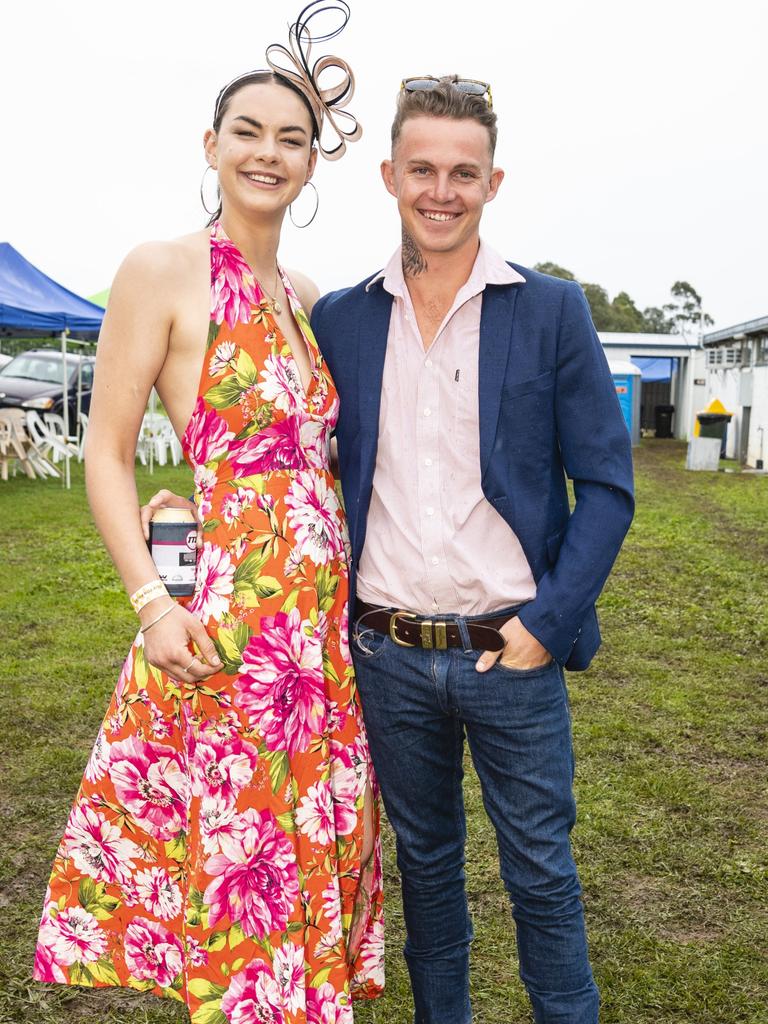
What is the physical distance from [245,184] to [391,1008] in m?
2.25

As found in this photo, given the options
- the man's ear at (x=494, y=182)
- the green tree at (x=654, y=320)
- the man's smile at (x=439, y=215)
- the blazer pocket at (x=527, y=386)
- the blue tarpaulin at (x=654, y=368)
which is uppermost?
the green tree at (x=654, y=320)

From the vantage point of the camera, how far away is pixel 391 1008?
2.91m

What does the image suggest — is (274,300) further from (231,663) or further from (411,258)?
(231,663)

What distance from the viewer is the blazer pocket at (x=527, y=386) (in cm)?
213

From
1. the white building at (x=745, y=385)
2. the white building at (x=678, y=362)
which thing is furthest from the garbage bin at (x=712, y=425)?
the white building at (x=678, y=362)

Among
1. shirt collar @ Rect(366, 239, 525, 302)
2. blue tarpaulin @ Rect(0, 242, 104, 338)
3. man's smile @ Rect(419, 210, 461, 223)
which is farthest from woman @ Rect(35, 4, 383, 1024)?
blue tarpaulin @ Rect(0, 242, 104, 338)

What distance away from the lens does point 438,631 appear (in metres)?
2.19

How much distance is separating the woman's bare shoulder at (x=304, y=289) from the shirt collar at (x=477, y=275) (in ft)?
1.05

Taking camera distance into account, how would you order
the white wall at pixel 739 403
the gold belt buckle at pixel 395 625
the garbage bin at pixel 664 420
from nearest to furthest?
the gold belt buckle at pixel 395 625 → the white wall at pixel 739 403 → the garbage bin at pixel 664 420

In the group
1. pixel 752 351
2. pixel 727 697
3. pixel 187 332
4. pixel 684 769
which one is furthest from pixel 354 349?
pixel 752 351

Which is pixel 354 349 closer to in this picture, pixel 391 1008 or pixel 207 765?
pixel 207 765

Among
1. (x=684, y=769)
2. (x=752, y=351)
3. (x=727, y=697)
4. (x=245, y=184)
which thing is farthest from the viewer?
(x=752, y=351)

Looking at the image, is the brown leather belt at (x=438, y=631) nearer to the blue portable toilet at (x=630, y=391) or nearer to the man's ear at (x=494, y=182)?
the man's ear at (x=494, y=182)

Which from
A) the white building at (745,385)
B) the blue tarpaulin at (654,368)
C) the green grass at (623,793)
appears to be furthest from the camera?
the blue tarpaulin at (654,368)
